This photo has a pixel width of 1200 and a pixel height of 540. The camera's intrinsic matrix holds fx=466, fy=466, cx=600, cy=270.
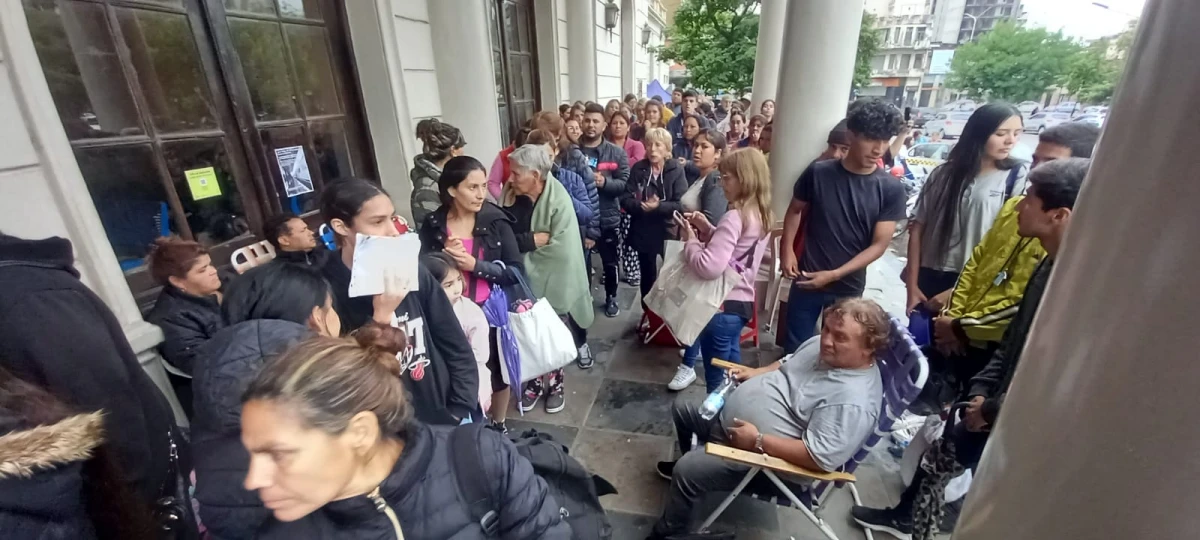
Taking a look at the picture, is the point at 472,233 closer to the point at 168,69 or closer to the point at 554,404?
the point at 554,404

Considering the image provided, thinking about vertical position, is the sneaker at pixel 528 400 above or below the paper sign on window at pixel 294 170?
below

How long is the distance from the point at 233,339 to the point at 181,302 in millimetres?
1018

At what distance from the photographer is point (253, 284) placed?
1547mm

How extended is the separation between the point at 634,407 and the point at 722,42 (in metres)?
10.9

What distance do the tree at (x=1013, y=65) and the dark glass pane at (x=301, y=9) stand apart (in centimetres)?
454

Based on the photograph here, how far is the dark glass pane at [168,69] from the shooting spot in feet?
7.20

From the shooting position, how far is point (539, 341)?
2.53m

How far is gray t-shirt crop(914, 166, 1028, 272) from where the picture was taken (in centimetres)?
243

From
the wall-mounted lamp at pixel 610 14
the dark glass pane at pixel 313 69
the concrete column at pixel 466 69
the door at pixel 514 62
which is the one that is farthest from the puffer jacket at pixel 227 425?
the wall-mounted lamp at pixel 610 14

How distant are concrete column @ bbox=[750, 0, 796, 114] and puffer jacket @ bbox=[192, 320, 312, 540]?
7.66 metres

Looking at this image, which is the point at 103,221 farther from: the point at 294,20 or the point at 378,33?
the point at 378,33

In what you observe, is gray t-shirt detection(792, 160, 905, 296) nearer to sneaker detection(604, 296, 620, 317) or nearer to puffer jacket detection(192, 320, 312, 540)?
sneaker detection(604, 296, 620, 317)

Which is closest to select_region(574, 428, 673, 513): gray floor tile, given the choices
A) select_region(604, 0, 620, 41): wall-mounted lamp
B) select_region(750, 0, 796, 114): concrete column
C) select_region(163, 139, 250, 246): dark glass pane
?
select_region(163, 139, 250, 246): dark glass pane

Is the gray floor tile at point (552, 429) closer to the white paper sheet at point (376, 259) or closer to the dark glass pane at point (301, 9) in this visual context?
the white paper sheet at point (376, 259)
